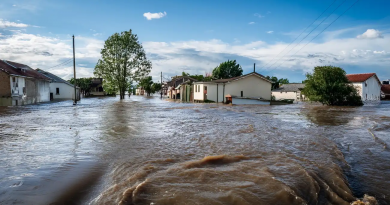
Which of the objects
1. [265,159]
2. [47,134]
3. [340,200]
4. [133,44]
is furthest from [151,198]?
[133,44]

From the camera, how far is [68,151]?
22.1 ft

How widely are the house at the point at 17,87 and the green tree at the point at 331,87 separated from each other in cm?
3324

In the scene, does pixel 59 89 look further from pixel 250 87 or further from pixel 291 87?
pixel 291 87

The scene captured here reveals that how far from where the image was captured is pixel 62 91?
2004 inches

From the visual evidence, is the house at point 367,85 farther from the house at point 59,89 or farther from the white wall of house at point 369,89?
the house at point 59,89

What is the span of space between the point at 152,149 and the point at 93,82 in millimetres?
85162

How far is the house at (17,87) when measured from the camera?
27.0m

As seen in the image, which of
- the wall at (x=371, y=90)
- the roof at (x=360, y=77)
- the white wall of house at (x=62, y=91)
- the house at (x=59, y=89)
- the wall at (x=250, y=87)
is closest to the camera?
the wall at (x=250, y=87)

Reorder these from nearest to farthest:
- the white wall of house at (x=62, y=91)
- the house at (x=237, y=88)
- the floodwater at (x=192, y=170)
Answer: the floodwater at (x=192, y=170), the house at (x=237, y=88), the white wall of house at (x=62, y=91)

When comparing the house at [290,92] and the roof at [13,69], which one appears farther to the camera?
the house at [290,92]

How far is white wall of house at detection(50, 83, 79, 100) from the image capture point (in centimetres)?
4972

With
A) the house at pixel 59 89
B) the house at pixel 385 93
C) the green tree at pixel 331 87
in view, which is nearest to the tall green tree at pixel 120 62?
the house at pixel 59 89

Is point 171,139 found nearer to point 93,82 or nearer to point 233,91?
point 233,91

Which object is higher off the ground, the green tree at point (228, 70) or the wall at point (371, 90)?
the green tree at point (228, 70)
